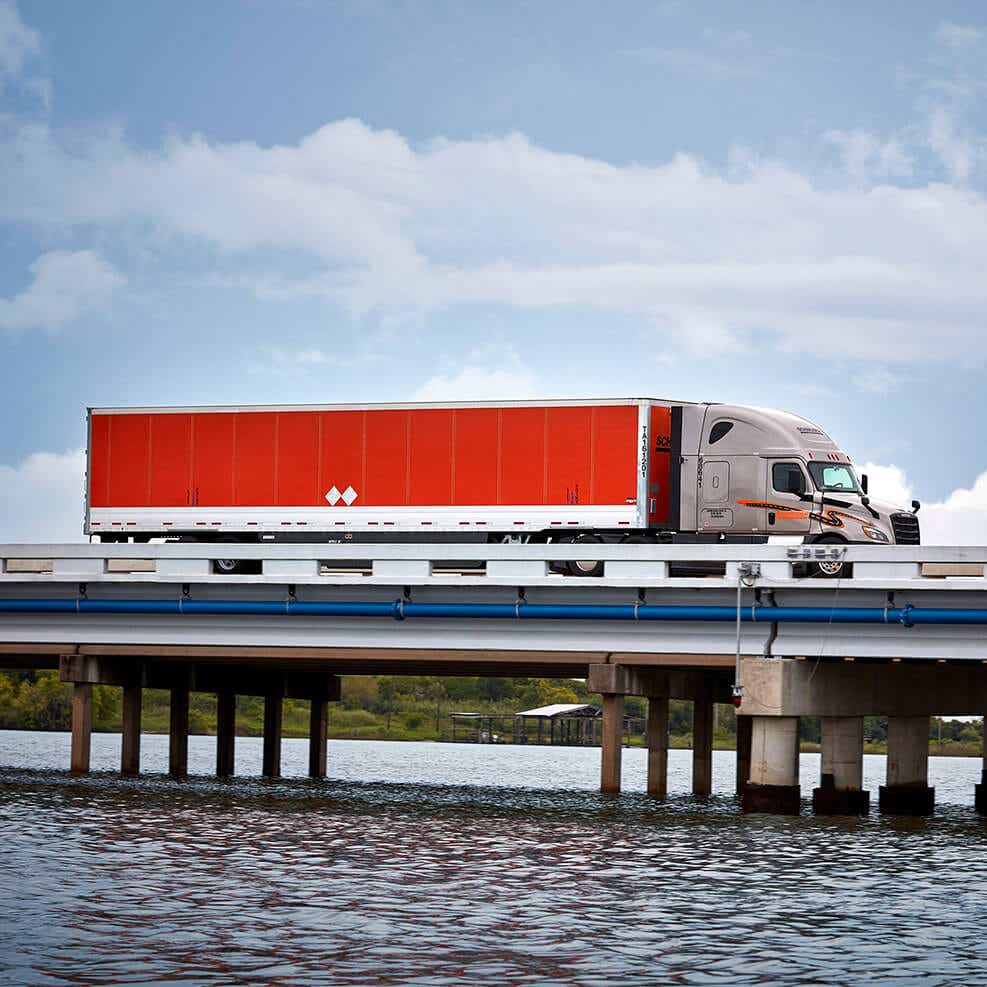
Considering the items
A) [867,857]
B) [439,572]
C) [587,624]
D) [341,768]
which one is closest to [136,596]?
[439,572]

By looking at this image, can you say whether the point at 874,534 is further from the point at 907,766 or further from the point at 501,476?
the point at 501,476

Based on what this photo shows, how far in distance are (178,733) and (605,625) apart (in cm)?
1584

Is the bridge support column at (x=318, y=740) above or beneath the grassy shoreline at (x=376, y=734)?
above

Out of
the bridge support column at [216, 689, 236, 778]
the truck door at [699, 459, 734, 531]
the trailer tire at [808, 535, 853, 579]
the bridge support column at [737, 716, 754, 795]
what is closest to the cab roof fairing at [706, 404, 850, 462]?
the truck door at [699, 459, 734, 531]

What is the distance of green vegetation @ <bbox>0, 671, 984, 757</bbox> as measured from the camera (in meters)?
137

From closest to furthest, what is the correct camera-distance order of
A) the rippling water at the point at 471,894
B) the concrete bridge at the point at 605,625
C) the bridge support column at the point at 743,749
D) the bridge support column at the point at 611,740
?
the rippling water at the point at 471,894 → the concrete bridge at the point at 605,625 → the bridge support column at the point at 611,740 → the bridge support column at the point at 743,749

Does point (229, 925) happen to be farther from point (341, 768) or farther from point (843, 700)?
point (341, 768)

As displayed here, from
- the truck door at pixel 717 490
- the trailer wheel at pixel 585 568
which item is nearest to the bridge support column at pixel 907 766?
the truck door at pixel 717 490

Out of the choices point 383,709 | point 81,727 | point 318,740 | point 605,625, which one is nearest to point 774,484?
point 605,625

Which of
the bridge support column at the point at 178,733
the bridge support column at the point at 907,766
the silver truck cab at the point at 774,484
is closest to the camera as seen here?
the silver truck cab at the point at 774,484

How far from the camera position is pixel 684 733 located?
154 metres

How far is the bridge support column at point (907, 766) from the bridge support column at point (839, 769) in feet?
12.9

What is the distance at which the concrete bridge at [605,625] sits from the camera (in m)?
35.2

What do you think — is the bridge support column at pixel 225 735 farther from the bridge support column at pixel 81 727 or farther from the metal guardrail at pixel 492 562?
the metal guardrail at pixel 492 562
